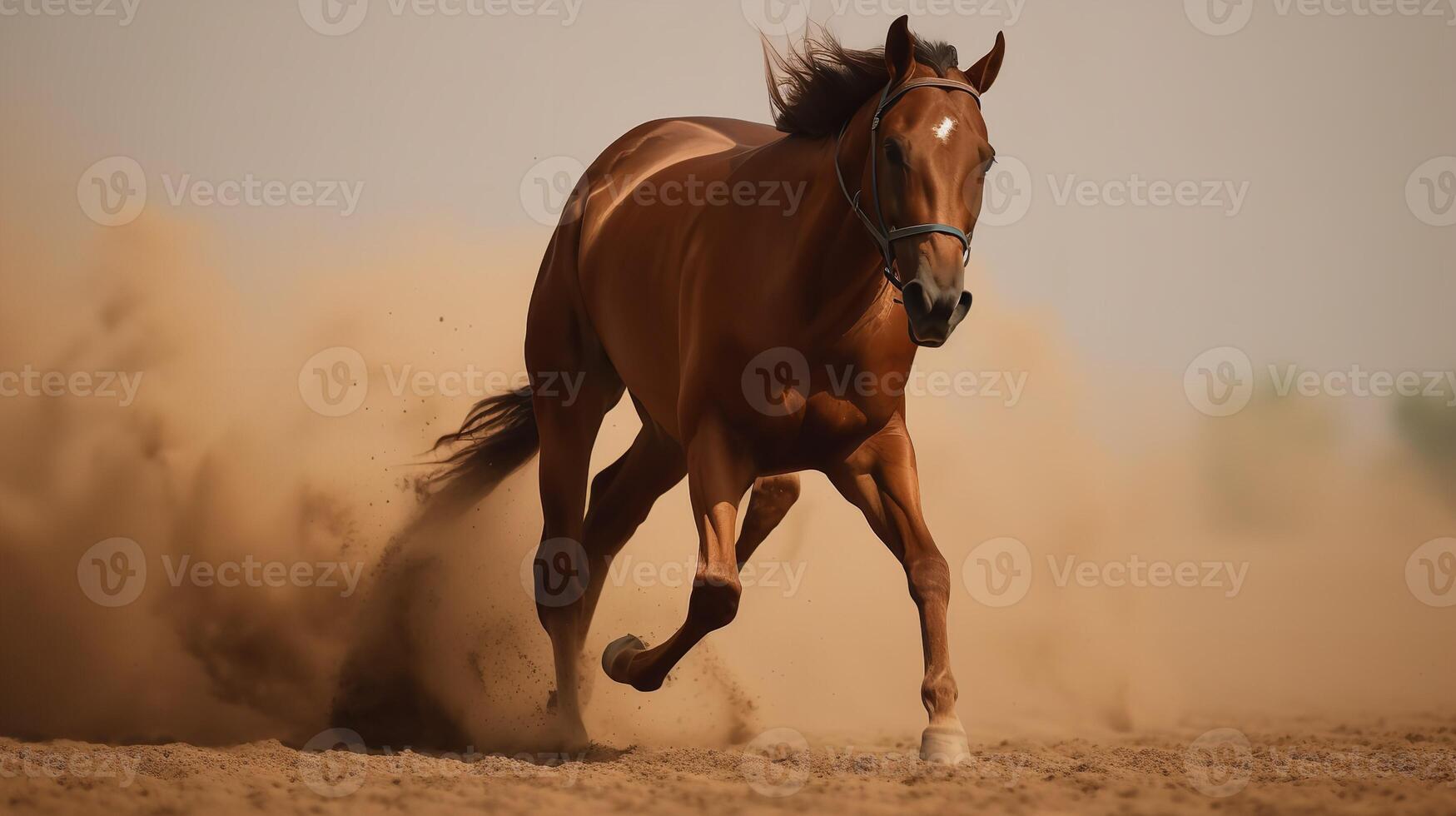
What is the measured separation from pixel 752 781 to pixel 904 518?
1107mm

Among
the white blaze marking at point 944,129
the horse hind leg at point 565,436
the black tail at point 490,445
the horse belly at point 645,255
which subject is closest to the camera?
the white blaze marking at point 944,129

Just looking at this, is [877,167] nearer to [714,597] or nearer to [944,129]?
[944,129]

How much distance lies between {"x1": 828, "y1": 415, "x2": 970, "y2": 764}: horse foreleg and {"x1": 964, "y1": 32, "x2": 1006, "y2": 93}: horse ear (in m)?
1.19

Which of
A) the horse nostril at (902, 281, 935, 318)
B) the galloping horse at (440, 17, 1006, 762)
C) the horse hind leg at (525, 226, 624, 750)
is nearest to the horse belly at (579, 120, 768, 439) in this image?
the galloping horse at (440, 17, 1006, 762)

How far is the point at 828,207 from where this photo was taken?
4.46 meters

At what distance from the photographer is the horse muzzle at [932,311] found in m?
3.80

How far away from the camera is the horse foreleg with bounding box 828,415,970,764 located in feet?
15.0

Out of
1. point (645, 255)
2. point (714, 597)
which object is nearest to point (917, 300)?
point (714, 597)

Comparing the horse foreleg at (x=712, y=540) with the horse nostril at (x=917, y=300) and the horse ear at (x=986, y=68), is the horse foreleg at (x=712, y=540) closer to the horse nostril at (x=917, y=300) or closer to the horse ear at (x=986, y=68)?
the horse nostril at (x=917, y=300)

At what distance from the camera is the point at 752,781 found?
4164mm

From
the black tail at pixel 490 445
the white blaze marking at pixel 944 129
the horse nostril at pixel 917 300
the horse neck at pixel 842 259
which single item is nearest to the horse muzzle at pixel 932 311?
the horse nostril at pixel 917 300

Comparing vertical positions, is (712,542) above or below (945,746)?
above

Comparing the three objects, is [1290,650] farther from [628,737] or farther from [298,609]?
[298,609]

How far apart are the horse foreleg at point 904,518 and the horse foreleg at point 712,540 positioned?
0.40 m
